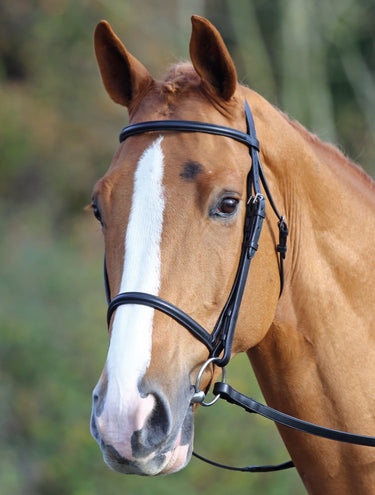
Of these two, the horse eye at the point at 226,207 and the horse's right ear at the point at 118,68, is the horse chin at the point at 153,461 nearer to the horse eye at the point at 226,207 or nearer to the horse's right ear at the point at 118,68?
the horse eye at the point at 226,207

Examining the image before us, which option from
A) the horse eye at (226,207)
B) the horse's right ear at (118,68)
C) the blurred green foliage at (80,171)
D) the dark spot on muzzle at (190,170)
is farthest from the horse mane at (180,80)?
the blurred green foliage at (80,171)

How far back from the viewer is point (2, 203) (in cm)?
1541

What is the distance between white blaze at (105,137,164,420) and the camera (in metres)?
2.16

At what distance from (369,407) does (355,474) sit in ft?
0.99

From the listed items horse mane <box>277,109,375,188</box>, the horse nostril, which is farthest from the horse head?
horse mane <box>277,109,375,188</box>

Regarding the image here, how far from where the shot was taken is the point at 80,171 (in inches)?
696

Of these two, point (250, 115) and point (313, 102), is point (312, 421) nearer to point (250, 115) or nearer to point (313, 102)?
point (250, 115)

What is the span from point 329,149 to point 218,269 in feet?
3.56

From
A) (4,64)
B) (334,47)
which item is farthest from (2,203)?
(334,47)

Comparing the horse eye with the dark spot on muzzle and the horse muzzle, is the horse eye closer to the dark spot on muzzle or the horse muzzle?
the dark spot on muzzle

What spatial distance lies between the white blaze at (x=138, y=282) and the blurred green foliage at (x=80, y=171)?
17.5ft

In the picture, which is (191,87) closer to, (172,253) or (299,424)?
(172,253)

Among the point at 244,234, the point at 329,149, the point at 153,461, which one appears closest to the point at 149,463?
the point at 153,461

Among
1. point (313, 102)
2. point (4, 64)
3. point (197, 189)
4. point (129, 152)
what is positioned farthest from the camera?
point (4, 64)
